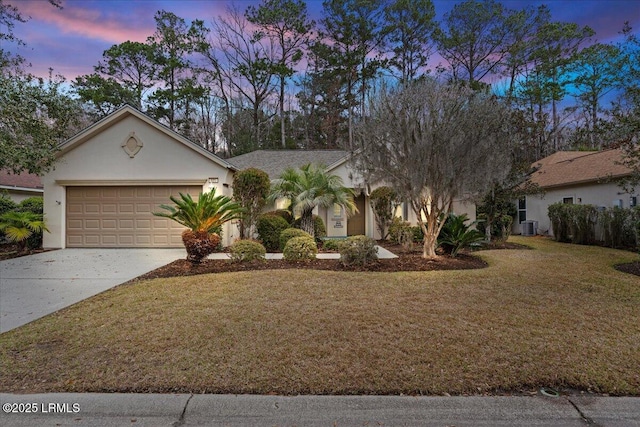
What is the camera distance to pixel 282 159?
19641 mm

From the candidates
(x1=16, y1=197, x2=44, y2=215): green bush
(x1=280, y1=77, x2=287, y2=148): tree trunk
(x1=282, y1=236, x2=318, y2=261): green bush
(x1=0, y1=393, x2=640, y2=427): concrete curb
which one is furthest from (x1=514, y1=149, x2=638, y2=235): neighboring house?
(x1=16, y1=197, x2=44, y2=215): green bush

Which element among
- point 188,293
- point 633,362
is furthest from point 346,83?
point 633,362

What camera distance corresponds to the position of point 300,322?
462 cm

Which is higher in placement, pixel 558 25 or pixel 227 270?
pixel 558 25

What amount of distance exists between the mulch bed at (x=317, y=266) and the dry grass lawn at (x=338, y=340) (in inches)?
61.1

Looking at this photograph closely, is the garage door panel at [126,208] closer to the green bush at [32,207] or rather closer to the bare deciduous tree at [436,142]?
the green bush at [32,207]

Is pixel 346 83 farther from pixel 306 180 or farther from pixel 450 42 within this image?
pixel 306 180

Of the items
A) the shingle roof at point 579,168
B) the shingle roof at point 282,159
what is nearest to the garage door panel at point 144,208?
the shingle roof at point 282,159

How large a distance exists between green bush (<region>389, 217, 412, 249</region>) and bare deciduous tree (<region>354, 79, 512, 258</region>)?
3.34m

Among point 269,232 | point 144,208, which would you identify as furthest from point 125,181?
point 269,232

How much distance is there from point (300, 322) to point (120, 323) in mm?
2508

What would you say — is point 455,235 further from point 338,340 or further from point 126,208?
point 126,208

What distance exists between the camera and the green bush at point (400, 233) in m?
12.4

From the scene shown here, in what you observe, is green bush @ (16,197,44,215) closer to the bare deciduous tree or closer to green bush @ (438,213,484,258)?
the bare deciduous tree
